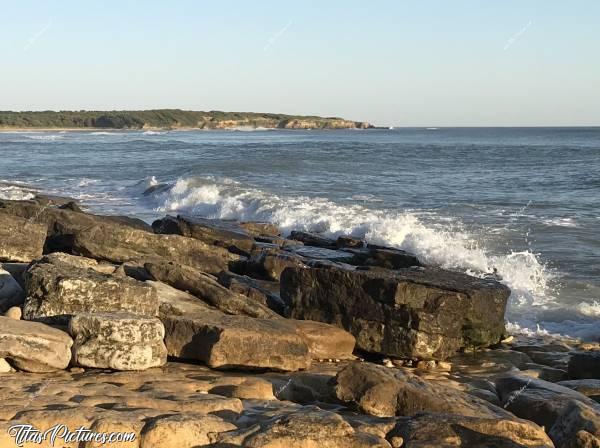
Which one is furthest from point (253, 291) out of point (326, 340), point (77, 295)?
point (77, 295)

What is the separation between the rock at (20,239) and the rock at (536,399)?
647 centimetres

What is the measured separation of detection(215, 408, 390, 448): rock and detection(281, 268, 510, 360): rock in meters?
3.56

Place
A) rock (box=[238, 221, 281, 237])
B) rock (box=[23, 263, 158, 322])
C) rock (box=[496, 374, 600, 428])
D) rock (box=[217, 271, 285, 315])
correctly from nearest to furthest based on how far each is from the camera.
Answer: rock (box=[496, 374, 600, 428]) → rock (box=[23, 263, 158, 322]) → rock (box=[217, 271, 285, 315]) → rock (box=[238, 221, 281, 237])

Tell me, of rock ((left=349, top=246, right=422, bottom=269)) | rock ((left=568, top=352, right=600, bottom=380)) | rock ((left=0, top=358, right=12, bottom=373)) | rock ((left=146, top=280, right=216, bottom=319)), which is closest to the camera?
rock ((left=0, top=358, right=12, bottom=373))

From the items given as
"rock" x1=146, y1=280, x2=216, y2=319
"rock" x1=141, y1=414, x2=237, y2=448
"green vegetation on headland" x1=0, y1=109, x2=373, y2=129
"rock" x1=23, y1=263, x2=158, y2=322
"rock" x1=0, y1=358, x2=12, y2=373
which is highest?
"rock" x1=23, y1=263, x2=158, y2=322

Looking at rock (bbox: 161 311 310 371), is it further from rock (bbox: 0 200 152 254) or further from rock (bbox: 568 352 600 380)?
rock (bbox: 0 200 152 254)

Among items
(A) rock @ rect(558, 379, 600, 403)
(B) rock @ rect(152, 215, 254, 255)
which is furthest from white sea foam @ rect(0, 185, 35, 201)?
(A) rock @ rect(558, 379, 600, 403)

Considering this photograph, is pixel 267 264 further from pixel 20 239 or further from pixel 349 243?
pixel 349 243

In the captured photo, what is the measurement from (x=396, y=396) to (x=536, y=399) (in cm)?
126

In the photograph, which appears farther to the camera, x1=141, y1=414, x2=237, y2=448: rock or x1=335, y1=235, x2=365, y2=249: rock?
x1=335, y1=235, x2=365, y2=249: rock

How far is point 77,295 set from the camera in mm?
6875

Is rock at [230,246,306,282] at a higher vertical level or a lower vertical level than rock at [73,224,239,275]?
lower

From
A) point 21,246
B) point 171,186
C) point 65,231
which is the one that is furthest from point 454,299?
point 171,186

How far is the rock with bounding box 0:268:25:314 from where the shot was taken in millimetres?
7410
